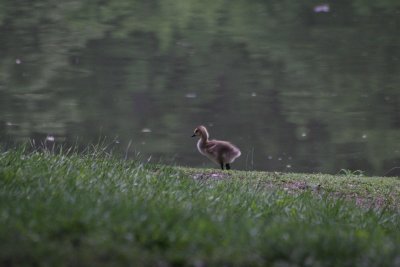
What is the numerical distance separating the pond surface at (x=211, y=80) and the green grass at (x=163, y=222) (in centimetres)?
223

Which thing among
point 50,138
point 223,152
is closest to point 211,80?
point 50,138

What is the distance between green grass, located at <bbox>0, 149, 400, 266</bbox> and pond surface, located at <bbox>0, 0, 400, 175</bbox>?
223 cm

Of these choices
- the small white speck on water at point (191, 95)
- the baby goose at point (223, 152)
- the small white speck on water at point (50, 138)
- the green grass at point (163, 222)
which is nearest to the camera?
the green grass at point (163, 222)

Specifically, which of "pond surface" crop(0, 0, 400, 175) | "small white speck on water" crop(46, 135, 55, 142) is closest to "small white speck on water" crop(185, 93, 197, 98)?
"pond surface" crop(0, 0, 400, 175)

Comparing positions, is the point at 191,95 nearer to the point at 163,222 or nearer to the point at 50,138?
the point at 50,138

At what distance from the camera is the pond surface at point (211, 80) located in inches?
562

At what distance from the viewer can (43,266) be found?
414 cm

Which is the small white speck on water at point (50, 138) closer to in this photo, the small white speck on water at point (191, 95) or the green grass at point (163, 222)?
the small white speck on water at point (191, 95)

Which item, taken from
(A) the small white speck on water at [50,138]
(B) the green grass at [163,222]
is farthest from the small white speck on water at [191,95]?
(B) the green grass at [163,222]

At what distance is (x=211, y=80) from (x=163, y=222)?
559 inches

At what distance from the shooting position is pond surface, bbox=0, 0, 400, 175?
14.3 meters

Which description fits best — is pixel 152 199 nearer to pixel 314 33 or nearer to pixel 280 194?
pixel 280 194

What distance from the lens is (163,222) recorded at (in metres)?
4.95

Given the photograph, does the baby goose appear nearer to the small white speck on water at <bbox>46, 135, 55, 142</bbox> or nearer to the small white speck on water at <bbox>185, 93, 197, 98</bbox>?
the small white speck on water at <bbox>46, 135, 55, 142</bbox>
